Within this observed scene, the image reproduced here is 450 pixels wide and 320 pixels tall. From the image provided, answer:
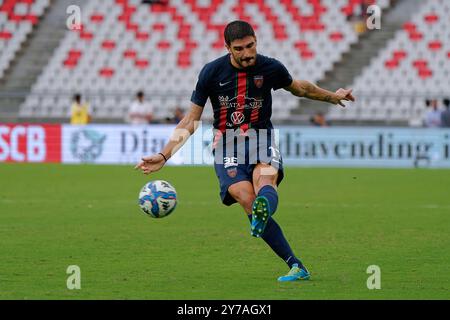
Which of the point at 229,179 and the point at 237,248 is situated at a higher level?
the point at 229,179

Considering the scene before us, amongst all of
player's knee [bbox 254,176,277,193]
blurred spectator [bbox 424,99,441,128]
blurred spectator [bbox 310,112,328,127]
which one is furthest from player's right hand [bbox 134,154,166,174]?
blurred spectator [bbox 424,99,441,128]

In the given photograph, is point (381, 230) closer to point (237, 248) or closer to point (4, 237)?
point (237, 248)

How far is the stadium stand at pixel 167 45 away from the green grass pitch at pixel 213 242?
1158cm

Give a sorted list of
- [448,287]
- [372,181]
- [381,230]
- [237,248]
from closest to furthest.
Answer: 1. [448,287]
2. [237,248]
3. [381,230]
4. [372,181]

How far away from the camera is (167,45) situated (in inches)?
1321

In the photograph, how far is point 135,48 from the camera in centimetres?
3384

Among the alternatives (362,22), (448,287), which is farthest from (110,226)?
(362,22)

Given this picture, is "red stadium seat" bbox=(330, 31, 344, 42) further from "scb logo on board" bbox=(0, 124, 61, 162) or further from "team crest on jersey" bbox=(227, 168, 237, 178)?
"team crest on jersey" bbox=(227, 168, 237, 178)

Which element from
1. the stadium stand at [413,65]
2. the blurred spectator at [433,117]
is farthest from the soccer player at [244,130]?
the stadium stand at [413,65]

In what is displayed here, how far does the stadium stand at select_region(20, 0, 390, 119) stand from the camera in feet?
105

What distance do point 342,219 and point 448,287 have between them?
5.88 m

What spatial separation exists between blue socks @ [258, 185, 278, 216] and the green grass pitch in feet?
2.12

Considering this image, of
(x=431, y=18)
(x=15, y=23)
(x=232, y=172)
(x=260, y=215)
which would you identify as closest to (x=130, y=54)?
(x=15, y=23)

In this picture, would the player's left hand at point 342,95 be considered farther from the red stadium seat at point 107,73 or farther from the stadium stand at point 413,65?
the red stadium seat at point 107,73
